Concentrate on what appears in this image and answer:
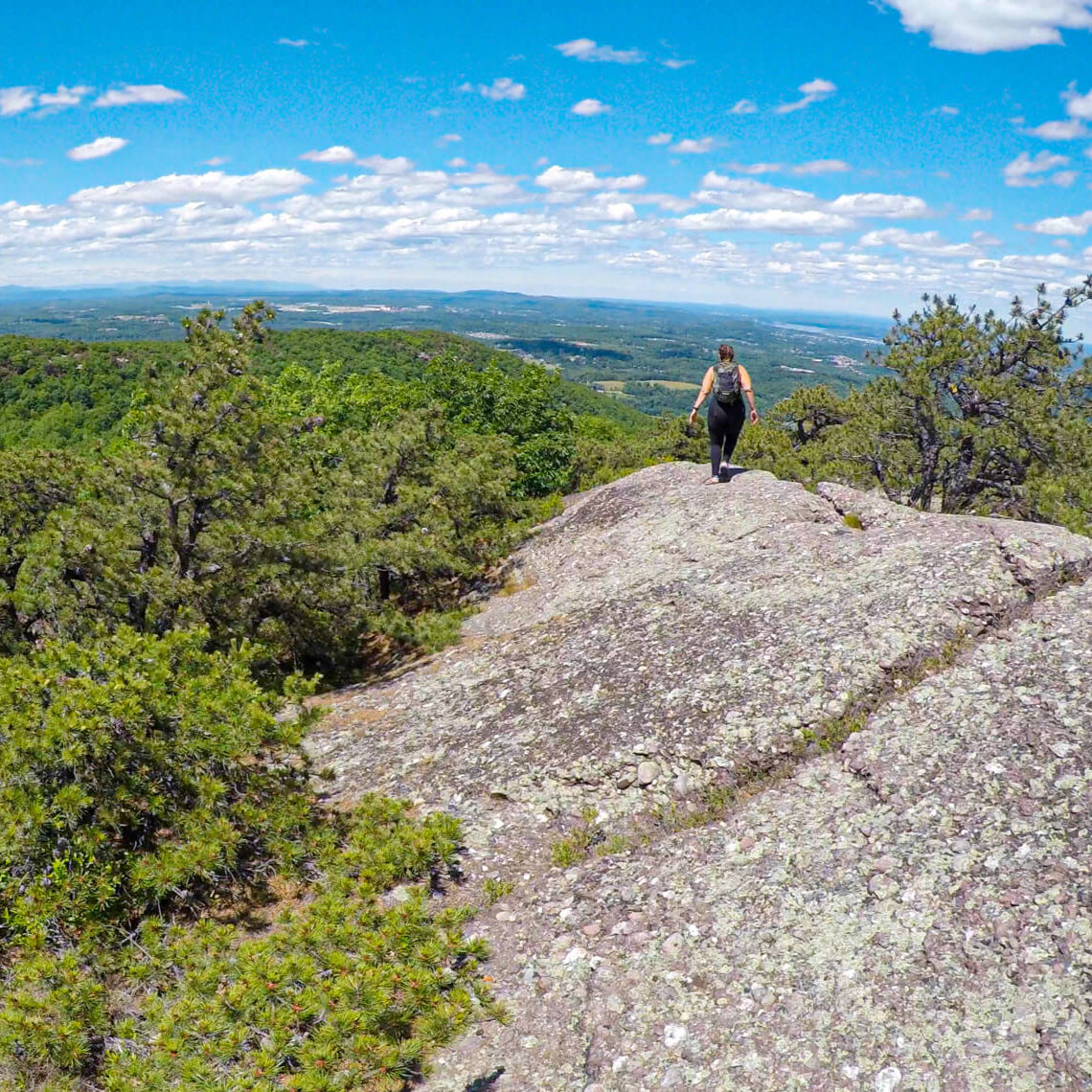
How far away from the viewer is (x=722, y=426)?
64.7 feet

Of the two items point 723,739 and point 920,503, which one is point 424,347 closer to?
point 920,503

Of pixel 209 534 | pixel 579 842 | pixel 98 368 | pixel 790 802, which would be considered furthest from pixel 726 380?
pixel 98 368

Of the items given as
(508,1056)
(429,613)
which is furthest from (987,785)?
(429,613)

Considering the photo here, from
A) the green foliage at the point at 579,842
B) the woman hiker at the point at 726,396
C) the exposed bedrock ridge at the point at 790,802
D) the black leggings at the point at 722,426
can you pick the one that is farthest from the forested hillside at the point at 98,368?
the green foliage at the point at 579,842

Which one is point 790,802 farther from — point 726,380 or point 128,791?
point 726,380

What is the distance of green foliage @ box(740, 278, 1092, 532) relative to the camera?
892 inches

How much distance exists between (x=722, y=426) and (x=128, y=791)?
15.8 m

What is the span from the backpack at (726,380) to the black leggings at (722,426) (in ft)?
1.09

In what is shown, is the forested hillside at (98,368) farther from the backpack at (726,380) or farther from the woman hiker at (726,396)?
the backpack at (726,380)

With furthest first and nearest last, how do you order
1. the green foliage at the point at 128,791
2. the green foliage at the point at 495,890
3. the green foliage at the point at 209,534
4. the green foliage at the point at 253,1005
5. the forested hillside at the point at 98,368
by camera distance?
the forested hillside at the point at 98,368
the green foliage at the point at 209,534
the green foliage at the point at 495,890
the green foliage at the point at 128,791
the green foliage at the point at 253,1005

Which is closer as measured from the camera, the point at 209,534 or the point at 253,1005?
the point at 253,1005

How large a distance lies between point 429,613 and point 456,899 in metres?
11.8

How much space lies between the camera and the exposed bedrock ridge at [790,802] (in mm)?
7012

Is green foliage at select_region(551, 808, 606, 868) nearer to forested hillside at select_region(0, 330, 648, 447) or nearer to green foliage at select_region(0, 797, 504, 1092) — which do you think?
green foliage at select_region(0, 797, 504, 1092)
